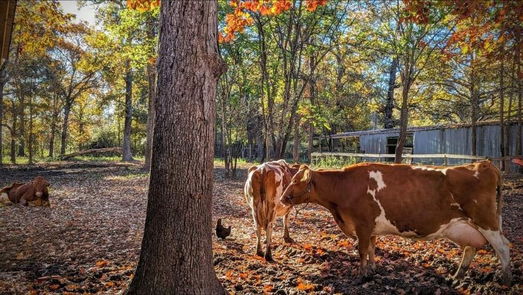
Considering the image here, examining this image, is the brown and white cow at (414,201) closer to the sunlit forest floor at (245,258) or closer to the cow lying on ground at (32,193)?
the sunlit forest floor at (245,258)

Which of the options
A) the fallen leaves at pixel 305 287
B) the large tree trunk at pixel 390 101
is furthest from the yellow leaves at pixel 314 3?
the large tree trunk at pixel 390 101

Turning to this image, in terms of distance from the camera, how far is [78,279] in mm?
4930

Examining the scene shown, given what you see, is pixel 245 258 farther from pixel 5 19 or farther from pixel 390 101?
pixel 390 101

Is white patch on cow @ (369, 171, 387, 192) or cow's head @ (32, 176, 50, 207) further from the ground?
white patch on cow @ (369, 171, 387, 192)

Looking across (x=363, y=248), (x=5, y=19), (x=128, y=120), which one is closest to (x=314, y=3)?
(x=363, y=248)

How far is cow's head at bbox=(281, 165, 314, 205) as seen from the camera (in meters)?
5.84

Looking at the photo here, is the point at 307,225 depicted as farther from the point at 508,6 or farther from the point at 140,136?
the point at 140,136

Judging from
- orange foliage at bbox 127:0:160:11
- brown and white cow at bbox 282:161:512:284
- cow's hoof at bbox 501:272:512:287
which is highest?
orange foliage at bbox 127:0:160:11

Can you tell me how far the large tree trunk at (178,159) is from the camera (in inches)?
142

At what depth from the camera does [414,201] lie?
5.12m

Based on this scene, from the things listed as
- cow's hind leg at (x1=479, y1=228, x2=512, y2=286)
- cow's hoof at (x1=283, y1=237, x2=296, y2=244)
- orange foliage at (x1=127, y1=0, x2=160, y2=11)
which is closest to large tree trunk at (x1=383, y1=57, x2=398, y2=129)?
cow's hoof at (x1=283, y1=237, x2=296, y2=244)

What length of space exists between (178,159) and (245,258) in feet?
10.7

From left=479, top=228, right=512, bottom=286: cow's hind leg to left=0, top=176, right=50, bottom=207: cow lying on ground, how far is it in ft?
37.0

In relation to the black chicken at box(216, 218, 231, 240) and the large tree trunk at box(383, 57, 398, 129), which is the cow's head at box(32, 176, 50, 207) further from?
the large tree trunk at box(383, 57, 398, 129)
